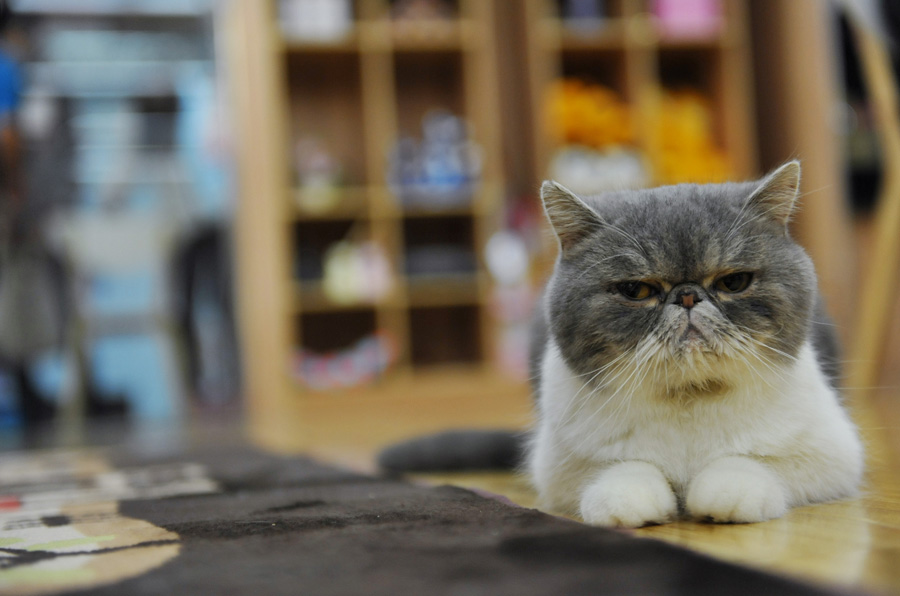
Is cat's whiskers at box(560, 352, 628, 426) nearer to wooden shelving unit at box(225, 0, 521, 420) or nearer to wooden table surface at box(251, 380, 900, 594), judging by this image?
wooden table surface at box(251, 380, 900, 594)

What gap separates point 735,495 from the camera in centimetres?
100

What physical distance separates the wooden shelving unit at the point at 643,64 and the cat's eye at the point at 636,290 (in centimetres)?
296

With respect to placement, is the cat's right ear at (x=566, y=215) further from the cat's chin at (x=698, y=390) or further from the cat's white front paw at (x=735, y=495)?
the cat's white front paw at (x=735, y=495)

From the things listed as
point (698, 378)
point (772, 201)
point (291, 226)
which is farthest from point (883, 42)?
point (291, 226)

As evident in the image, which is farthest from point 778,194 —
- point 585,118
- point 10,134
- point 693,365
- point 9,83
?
point 10,134

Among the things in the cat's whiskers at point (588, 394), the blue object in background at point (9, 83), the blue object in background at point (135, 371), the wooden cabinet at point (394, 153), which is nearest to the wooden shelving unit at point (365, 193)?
the wooden cabinet at point (394, 153)

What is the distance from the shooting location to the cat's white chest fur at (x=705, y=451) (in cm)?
102

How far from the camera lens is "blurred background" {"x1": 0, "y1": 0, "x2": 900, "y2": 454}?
3930 mm

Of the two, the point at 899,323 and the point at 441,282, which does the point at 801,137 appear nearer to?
the point at 899,323

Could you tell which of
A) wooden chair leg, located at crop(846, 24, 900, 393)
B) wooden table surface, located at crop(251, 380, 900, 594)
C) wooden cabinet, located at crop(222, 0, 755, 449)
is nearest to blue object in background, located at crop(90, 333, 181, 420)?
wooden cabinet, located at crop(222, 0, 755, 449)

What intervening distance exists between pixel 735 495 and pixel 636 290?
0.28 metres

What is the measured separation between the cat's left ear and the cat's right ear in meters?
0.21

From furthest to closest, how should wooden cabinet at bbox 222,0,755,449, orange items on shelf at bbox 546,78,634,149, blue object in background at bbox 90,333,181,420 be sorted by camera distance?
1. blue object in background at bbox 90,333,181,420
2. orange items on shelf at bbox 546,78,634,149
3. wooden cabinet at bbox 222,0,755,449

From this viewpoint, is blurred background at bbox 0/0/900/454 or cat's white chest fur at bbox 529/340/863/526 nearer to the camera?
cat's white chest fur at bbox 529/340/863/526
